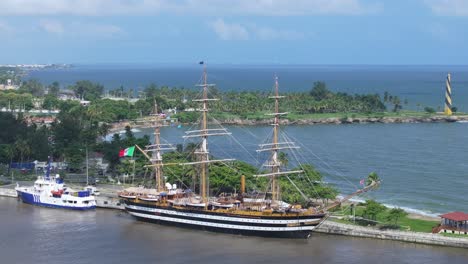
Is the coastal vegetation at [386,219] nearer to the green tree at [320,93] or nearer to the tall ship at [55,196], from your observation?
the tall ship at [55,196]

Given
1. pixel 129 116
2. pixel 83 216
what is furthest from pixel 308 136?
pixel 83 216

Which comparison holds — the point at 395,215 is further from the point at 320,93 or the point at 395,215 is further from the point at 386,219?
the point at 320,93

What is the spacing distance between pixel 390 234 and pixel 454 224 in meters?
4.49

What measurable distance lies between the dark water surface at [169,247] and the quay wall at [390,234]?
59 cm

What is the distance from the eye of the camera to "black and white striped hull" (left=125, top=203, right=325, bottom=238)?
51844mm

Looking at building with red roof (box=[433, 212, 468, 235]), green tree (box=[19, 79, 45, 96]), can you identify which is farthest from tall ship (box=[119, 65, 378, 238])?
green tree (box=[19, 79, 45, 96])

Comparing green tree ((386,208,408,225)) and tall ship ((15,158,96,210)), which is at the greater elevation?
tall ship ((15,158,96,210))

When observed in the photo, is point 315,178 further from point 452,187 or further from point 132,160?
point 132,160

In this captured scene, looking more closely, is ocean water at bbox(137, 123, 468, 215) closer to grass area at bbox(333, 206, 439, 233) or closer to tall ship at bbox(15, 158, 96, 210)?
grass area at bbox(333, 206, 439, 233)

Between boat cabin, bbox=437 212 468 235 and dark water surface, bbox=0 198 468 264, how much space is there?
2.29 metres

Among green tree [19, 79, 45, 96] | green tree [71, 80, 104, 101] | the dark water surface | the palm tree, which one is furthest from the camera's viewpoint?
green tree [71, 80, 104, 101]

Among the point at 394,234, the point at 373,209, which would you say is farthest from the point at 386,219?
the point at 394,234

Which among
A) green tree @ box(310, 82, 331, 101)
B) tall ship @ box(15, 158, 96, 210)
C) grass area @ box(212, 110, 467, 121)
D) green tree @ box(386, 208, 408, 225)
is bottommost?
green tree @ box(386, 208, 408, 225)

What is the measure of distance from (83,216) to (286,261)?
68.6 ft
